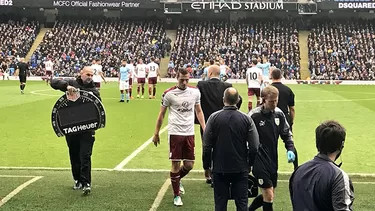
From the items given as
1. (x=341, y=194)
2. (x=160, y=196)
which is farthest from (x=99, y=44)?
(x=341, y=194)

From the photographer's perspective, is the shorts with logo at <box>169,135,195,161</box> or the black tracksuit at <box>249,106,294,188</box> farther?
the shorts with logo at <box>169,135,195,161</box>

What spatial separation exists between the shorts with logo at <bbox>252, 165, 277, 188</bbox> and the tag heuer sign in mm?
2926

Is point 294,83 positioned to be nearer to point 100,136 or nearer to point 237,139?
point 100,136

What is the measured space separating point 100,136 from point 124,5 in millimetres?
42327

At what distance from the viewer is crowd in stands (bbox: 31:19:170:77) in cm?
4862

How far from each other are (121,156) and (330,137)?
813 cm

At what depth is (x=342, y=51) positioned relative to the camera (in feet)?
160

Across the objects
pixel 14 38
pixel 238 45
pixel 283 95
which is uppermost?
pixel 14 38

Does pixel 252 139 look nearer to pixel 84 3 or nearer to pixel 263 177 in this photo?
pixel 263 177

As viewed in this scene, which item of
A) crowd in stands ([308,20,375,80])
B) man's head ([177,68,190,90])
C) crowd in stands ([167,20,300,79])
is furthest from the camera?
crowd in stands ([167,20,300,79])

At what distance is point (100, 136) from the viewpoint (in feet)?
47.0

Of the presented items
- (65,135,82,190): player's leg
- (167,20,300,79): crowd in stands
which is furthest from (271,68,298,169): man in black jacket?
(167,20,300,79): crowd in stands

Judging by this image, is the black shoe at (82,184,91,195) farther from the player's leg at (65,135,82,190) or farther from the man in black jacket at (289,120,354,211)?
the man in black jacket at (289,120,354,211)

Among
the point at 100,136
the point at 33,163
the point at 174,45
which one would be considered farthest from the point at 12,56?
the point at 33,163
